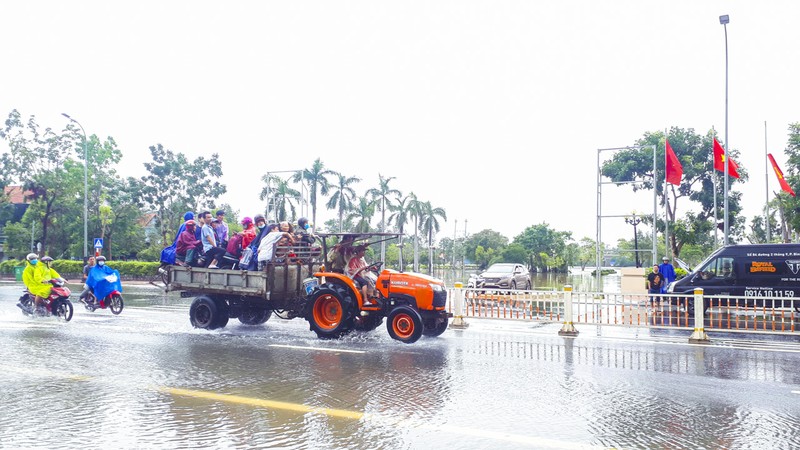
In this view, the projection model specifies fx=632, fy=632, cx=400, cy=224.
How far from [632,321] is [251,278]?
8322 millimetres

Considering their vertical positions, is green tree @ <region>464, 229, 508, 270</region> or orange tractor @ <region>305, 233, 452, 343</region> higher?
green tree @ <region>464, 229, 508, 270</region>

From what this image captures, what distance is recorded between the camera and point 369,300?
1160cm

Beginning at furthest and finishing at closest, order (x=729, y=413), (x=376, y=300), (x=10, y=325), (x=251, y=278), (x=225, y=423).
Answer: (x=10, y=325) < (x=251, y=278) < (x=376, y=300) < (x=729, y=413) < (x=225, y=423)

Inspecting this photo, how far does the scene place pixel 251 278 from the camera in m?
12.5

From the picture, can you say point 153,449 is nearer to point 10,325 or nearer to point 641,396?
point 641,396

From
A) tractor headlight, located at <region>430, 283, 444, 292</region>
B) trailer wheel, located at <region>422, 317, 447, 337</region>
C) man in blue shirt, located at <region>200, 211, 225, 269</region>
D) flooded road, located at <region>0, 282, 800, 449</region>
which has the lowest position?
flooded road, located at <region>0, 282, 800, 449</region>

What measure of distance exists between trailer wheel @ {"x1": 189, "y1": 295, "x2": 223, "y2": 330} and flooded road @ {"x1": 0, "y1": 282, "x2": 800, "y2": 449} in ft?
3.32

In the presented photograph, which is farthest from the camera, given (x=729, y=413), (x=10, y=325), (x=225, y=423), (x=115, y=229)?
(x=115, y=229)

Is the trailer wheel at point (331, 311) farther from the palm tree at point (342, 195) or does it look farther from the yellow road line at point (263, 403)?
the palm tree at point (342, 195)

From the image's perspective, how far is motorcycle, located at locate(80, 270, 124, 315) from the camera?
636 inches

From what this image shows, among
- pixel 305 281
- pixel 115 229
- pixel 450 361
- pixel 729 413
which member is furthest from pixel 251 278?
pixel 115 229

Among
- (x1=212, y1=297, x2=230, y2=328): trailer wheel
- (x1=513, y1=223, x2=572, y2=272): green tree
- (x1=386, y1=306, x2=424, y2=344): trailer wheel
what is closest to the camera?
(x1=386, y1=306, x2=424, y2=344): trailer wheel

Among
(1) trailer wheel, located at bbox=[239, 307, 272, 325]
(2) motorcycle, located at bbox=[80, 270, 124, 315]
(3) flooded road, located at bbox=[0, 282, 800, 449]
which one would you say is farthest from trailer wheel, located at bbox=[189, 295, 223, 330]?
(2) motorcycle, located at bbox=[80, 270, 124, 315]

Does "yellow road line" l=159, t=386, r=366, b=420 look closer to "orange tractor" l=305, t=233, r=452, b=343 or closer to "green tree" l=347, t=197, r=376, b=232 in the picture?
"orange tractor" l=305, t=233, r=452, b=343
